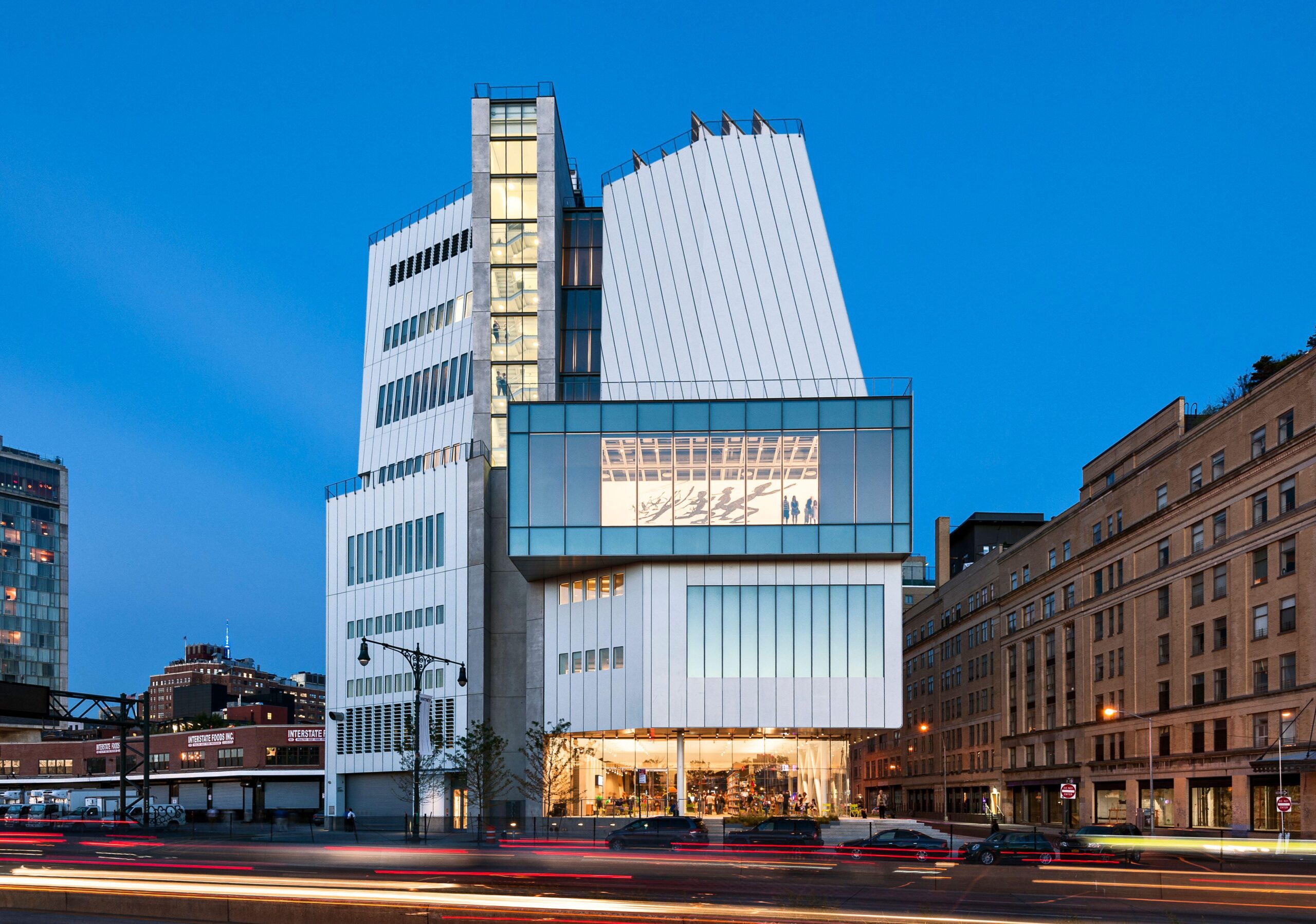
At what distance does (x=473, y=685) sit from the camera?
77562 millimetres

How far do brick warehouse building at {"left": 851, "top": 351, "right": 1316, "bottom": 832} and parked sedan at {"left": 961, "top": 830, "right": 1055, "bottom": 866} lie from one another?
24531mm

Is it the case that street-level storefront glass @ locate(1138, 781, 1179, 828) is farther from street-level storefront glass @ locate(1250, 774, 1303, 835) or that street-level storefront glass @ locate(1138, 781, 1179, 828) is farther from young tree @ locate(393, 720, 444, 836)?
young tree @ locate(393, 720, 444, 836)

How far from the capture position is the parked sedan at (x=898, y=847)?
163ft

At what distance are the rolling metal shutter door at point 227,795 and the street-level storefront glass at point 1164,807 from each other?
277 ft

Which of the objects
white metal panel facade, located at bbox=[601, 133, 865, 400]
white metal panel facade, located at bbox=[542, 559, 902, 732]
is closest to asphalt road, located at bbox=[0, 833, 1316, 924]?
white metal panel facade, located at bbox=[542, 559, 902, 732]

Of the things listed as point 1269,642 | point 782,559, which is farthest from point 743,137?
point 1269,642

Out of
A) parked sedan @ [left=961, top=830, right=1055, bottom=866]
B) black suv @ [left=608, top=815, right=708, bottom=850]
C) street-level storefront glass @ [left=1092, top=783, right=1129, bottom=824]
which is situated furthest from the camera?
street-level storefront glass @ [left=1092, top=783, right=1129, bottom=824]

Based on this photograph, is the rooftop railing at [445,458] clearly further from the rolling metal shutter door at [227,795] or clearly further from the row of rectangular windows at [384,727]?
the rolling metal shutter door at [227,795]

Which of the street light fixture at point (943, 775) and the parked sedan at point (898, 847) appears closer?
the parked sedan at point (898, 847)

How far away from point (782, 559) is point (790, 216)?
2383 cm

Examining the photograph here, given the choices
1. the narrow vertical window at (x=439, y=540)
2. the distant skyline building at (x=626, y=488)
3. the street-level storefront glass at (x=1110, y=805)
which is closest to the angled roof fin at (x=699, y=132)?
the distant skyline building at (x=626, y=488)

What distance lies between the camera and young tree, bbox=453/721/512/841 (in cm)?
7156

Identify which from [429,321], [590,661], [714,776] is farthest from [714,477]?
[429,321]

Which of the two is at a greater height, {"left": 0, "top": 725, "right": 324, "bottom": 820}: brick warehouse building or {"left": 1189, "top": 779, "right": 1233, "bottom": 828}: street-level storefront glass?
{"left": 1189, "top": 779, "right": 1233, "bottom": 828}: street-level storefront glass
